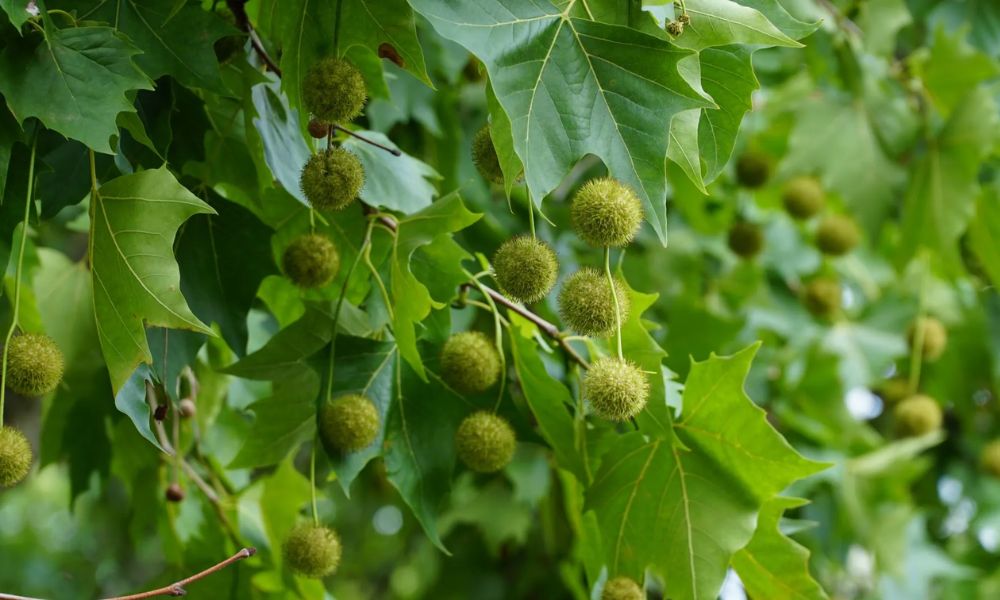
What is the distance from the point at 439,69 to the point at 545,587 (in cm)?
183

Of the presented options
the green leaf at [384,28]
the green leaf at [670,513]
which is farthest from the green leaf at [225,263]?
the green leaf at [670,513]

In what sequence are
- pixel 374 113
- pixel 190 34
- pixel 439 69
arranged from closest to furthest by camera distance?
1. pixel 190 34
2. pixel 374 113
3. pixel 439 69

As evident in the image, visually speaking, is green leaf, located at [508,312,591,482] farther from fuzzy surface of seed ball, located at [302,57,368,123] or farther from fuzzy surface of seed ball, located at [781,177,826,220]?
fuzzy surface of seed ball, located at [781,177,826,220]

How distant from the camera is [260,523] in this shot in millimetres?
2625

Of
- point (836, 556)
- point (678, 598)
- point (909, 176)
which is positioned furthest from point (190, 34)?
point (836, 556)

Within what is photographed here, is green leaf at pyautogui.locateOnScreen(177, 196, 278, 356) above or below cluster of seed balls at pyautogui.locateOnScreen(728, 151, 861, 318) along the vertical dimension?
above

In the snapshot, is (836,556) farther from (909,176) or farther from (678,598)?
(678,598)

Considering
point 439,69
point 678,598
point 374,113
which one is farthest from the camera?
point 439,69

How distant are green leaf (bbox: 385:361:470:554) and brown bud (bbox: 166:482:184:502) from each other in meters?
0.79

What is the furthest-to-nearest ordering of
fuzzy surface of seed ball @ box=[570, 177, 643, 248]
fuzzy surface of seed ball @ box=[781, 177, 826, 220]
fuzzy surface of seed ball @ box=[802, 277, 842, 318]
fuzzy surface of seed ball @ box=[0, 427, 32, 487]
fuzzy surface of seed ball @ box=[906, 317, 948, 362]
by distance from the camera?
fuzzy surface of seed ball @ box=[802, 277, 842, 318] → fuzzy surface of seed ball @ box=[906, 317, 948, 362] → fuzzy surface of seed ball @ box=[781, 177, 826, 220] → fuzzy surface of seed ball @ box=[570, 177, 643, 248] → fuzzy surface of seed ball @ box=[0, 427, 32, 487]

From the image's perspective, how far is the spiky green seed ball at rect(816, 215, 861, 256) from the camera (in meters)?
3.79

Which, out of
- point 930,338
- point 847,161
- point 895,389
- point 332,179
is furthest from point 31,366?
point 895,389

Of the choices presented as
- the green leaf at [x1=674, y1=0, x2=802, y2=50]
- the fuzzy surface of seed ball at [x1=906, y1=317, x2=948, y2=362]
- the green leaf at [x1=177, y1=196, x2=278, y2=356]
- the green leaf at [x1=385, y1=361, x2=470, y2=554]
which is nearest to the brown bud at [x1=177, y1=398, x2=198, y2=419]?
the green leaf at [x1=177, y1=196, x2=278, y2=356]

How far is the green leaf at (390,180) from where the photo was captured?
209 cm
